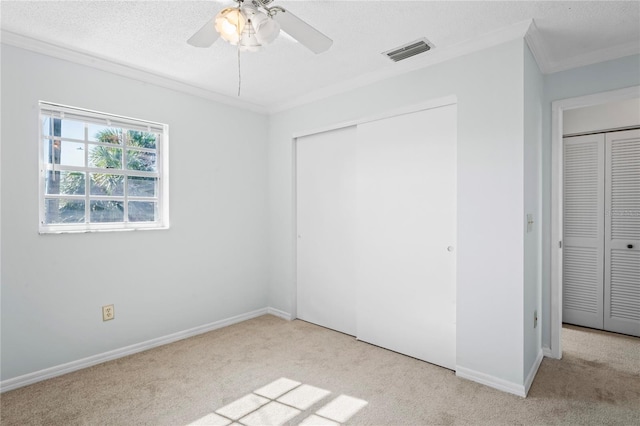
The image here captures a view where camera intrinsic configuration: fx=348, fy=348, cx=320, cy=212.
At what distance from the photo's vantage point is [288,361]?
281 centimetres

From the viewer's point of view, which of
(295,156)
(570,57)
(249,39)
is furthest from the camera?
(295,156)

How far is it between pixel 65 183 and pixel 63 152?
0.79 ft

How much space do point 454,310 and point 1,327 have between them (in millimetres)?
3189

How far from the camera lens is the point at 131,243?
2982 millimetres

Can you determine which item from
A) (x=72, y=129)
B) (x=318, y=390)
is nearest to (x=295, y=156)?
(x=72, y=129)

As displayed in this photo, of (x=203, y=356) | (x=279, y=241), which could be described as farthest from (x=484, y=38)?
(x=203, y=356)

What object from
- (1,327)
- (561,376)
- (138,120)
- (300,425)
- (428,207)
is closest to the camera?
(300,425)

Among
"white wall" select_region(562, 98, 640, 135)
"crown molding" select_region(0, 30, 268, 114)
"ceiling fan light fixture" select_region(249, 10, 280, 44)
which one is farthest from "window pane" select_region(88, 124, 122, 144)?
"white wall" select_region(562, 98, 640, 135)

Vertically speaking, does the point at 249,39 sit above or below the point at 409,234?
above

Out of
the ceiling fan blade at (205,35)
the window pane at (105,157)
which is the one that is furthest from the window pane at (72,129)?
the ceiling fan blade at (205,35)

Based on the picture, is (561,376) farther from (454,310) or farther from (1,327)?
(1,327)

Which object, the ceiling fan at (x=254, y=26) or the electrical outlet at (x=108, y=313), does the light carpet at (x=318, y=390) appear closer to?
the electrical outlet at (x=108, y=313)

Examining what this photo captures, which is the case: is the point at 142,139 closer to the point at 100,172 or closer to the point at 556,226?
the point at 100,172

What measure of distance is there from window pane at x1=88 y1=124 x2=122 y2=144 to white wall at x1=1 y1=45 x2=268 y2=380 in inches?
6.9
